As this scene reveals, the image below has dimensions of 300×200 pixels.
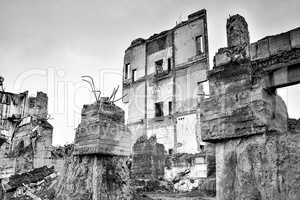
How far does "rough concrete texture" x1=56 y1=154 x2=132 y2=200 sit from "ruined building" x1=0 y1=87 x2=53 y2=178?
31.9 feet

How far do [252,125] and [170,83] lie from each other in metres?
22.1

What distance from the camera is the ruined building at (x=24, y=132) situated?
14.1 metres

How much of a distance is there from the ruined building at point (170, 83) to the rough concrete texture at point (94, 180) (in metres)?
17.2

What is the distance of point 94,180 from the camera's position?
174 inches

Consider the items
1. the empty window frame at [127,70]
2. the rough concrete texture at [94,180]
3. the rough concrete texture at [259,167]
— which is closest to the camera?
the rough concrete texture at [259,167]

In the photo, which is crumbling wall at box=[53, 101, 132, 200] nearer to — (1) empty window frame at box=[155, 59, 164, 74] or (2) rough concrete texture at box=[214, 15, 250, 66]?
(2) rough concrete texture at box=[214, 15, 250, 66]

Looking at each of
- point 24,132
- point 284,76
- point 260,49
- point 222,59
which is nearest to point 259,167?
point 284,76

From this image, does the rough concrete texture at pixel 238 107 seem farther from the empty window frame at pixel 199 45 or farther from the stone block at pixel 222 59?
the empty window frame at pixel 199 45

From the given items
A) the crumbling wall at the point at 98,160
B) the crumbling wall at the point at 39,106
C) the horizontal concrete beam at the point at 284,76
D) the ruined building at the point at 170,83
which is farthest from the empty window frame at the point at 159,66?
the horizontal concrete beam at the point at 284,76

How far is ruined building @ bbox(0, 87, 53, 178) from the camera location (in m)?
14.1

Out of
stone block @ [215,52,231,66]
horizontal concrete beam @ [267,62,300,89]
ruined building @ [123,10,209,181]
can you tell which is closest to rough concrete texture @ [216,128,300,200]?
horizontal concrete beam @ [267,62,300,89]

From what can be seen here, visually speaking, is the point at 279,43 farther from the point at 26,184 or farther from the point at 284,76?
the point at 26,184

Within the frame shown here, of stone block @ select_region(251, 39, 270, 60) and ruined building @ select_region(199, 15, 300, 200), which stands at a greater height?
stone block @ select_region(251, 39, 270, 60)

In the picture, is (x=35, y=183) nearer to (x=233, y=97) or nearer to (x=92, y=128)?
(x=92, y=128)
